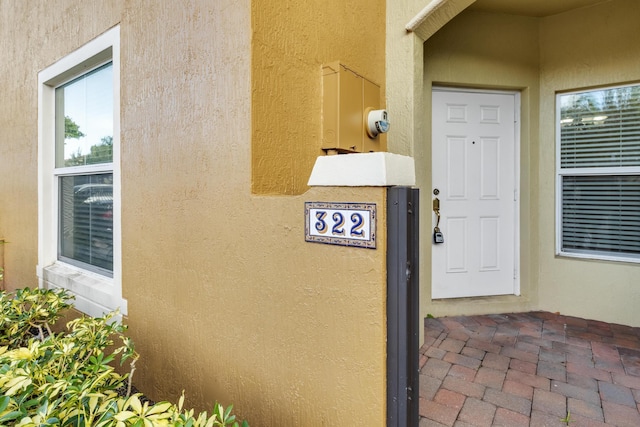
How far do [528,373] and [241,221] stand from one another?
2192 millimetres

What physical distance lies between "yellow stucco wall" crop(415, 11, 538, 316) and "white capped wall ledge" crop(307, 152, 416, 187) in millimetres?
2056

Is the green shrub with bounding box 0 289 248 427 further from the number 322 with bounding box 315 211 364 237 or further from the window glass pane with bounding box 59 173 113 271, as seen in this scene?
the window glass pane with bounding box 59 173 113 271

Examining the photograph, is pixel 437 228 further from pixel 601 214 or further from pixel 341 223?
pixel 341 223

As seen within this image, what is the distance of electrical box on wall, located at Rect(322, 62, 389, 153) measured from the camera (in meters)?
2.00

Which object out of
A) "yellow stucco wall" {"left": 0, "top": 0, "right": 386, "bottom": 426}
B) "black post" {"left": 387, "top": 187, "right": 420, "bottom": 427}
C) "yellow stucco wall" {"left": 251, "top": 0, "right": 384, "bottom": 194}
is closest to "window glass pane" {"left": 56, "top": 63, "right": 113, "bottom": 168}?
"yellow stucco wall" {"left": 0, "top": 0, "right": 386, "bottom": 426}

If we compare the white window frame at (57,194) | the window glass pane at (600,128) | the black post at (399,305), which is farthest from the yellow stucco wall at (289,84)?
the window glass pane at (600,128)

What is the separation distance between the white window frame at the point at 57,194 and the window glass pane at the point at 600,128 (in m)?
4.00

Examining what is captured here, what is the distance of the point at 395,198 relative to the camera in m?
1.27

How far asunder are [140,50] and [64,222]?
1.96 meters

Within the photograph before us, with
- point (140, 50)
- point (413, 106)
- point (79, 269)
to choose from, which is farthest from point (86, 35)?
point (413, 106)

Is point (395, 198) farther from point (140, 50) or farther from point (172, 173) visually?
point (140, 50)

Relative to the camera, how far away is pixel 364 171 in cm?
131

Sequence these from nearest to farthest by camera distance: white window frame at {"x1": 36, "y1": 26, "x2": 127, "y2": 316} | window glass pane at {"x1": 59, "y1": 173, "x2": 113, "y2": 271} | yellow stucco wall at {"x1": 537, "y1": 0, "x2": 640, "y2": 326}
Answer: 1. white window frame at {"x1": 36, "y1": 26, "x2": 127, "y2": 316}
2. window glass pane at {"x1": 59, "y1": 173, "x2": 113, "y2": 271}
3. yellow stucco wall at {"x1": 537, "y1": 0, "x2": 640, "y2": 326}

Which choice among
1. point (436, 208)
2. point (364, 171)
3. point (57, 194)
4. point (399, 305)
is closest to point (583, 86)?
point (436, 208)
